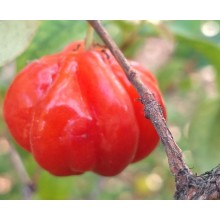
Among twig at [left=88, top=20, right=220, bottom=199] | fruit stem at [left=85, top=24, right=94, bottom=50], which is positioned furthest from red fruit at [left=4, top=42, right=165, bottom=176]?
twig at [left=88, top=20, right=220, bottom=199]

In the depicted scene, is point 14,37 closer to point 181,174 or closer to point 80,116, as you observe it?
point 80,116

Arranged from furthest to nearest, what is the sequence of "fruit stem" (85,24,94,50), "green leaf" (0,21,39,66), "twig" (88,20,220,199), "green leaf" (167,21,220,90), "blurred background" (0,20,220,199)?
"green leaf" (167,21,220,90) < "blurred background" (0,20,220,199) < "fruit stem" (85,24,94,50) < "green leaf" (0,21,39,66) < "twig" (88,20,220,199)

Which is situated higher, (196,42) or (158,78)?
(196,42)

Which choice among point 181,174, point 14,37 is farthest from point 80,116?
point 181,174

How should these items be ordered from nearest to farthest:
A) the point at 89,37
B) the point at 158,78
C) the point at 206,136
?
1. the point at 89,37
2. the point at 206,136
3. the point at 158,78

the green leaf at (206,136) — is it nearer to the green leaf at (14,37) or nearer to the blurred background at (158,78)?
the blurred background at (158,78)

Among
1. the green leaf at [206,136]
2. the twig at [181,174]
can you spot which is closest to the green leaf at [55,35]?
the green leaf at [206,136]

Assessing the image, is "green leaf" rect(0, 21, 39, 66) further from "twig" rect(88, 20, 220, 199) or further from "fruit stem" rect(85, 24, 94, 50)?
"twig" rect(88, 20, 220, 199)
